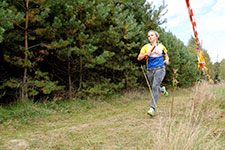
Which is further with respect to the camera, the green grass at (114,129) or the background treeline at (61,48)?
the background treeline at (61,48)

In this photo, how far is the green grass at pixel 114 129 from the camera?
2439mm

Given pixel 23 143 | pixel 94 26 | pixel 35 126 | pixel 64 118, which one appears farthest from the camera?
pixel 94 26

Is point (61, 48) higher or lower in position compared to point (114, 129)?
higher

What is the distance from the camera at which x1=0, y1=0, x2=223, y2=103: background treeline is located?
20.3ft

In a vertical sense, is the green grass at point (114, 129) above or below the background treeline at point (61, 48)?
below

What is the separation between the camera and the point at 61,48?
7070mm

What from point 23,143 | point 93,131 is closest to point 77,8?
point 93,131

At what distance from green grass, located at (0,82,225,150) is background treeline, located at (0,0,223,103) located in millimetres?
812

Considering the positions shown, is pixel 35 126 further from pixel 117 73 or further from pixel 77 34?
pixel 117 73

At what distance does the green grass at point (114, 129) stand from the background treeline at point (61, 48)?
812 millimetres

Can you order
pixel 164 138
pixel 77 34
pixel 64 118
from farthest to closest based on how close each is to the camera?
pixel 77 34, pixel 64 118, pixel 164 138

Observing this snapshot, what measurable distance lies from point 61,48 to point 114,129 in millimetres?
4027

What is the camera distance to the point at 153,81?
496 centimetres

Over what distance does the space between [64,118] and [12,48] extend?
8.90ft
